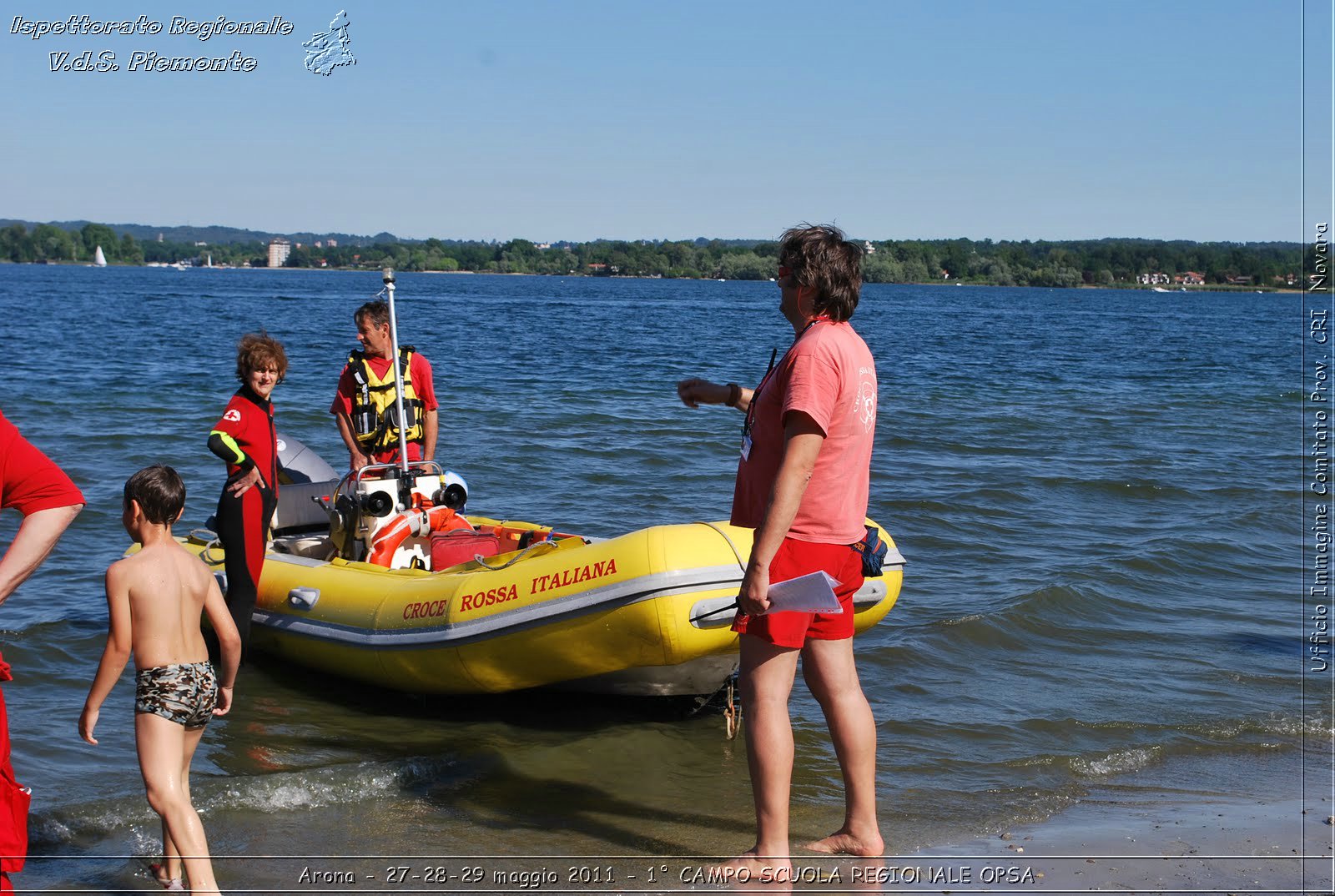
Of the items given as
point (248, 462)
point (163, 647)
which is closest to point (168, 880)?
point (163, 647)

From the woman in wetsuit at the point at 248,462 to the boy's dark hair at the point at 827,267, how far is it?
2498mm

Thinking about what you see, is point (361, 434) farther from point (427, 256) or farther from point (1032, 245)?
point (427, 256)

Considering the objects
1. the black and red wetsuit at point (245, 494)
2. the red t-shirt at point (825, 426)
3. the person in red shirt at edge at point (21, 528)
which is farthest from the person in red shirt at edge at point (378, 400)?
the person in red shirt at edge at point (21, 528)

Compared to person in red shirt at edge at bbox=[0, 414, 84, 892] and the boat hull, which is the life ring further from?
person in red shirt at edge at bbox=[0, 414, 84, 892]

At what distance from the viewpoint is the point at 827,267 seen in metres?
3.50

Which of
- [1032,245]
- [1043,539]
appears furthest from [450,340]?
[1032,245]

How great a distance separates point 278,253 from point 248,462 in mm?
151559

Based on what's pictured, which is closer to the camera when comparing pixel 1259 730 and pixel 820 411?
pixel 820 411

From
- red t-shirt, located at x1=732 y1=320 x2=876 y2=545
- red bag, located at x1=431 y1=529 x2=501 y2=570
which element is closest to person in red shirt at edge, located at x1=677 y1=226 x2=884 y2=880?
red t-shirt, located at x1=732 y1=320 x2=876 y2=545

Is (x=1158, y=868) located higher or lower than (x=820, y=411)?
lower

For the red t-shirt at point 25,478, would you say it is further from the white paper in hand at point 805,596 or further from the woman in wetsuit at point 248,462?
the woman in wetsuit at point 248,462

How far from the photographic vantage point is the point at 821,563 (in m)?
3.53

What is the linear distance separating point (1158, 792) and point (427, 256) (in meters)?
131

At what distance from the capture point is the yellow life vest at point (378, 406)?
21.3 feet
